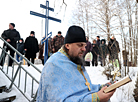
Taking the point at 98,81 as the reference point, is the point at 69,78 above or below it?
above

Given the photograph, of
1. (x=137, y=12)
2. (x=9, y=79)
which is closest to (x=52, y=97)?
(x=9, y=79)

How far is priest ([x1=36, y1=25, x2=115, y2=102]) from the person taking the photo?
3.78ft

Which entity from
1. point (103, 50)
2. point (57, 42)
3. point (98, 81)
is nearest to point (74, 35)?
point (57, 42)

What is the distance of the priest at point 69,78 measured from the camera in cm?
115

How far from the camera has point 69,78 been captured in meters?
1.25

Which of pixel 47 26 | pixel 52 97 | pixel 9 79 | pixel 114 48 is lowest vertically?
pixel 9 79

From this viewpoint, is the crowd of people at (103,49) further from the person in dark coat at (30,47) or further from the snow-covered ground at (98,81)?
the person in dark coat at (30,47)

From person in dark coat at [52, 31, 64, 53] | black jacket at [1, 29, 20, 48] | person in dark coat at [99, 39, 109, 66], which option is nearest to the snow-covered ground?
person in dark coat at [99, 39, 109, 66]

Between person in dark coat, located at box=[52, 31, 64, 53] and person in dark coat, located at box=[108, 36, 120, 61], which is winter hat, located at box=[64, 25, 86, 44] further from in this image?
person in dark coat, located at box=[108, 36, 120, 61]

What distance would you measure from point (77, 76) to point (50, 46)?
5.74m

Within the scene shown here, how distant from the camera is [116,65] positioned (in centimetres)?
697

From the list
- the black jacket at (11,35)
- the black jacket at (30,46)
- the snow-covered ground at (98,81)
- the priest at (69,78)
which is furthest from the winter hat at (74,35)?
the black jacket at (30,46)

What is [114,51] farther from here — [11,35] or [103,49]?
[11,35]

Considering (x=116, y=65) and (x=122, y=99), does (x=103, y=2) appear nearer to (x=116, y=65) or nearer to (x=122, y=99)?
(x=116, y=65)
